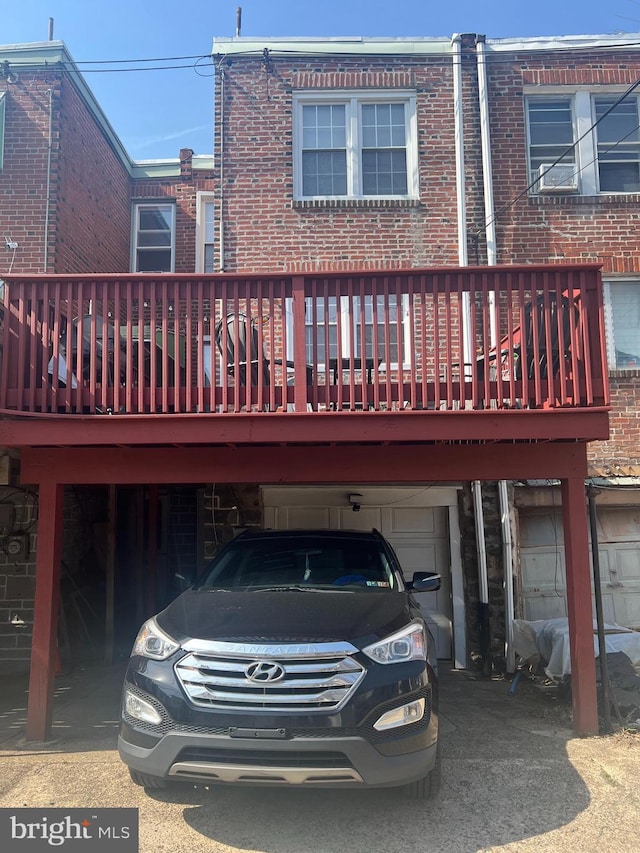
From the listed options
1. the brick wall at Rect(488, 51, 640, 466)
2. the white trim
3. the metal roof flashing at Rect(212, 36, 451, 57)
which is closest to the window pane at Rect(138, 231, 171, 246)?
the metal roof flashing at Rect(212, 36, 451, 57)

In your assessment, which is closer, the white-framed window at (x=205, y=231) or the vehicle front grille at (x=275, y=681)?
the vehicle front grille at (x=275, y=681)

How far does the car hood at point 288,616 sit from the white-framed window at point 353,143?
639 cm

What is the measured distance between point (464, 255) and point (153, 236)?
5697mm

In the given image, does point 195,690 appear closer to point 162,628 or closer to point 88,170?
point 162,628

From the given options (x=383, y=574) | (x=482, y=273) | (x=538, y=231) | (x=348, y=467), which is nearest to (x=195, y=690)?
(x=383, y=574)

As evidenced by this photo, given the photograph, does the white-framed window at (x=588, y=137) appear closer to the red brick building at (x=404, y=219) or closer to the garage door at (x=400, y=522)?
the red brick building at (x=404, y=219)

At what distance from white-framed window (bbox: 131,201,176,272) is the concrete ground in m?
8.01

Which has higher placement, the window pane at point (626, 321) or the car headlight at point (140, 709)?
the window pane at point (626, 321)

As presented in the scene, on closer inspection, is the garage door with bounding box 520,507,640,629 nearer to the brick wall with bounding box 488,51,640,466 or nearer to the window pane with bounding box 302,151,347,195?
the brick wall with bounding box 488,51,640,466

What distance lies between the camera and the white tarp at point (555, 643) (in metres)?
6.68

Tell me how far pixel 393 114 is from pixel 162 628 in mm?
7947

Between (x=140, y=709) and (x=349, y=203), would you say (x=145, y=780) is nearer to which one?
(x=140, y=709)

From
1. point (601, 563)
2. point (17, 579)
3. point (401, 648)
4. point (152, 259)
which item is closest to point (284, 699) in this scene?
point (401, 648)

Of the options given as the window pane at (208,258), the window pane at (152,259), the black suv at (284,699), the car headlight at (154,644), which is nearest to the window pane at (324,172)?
the window pane at (208,258)
